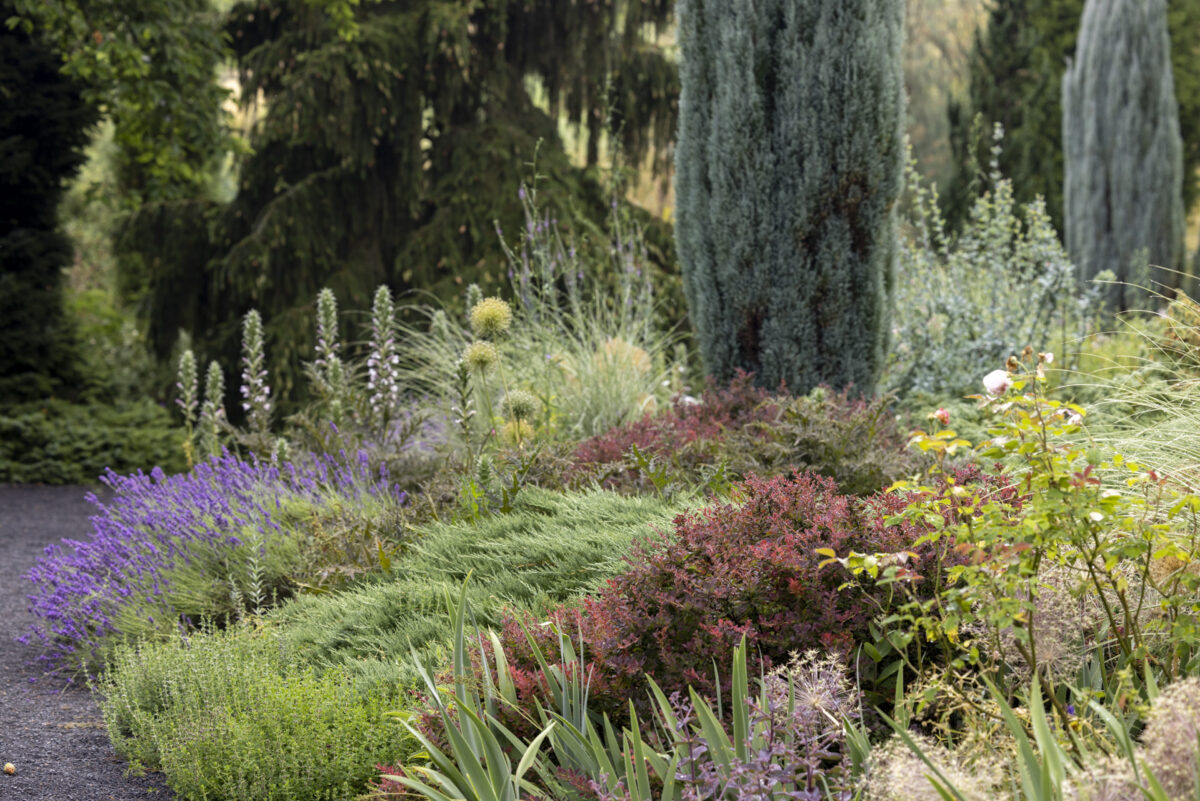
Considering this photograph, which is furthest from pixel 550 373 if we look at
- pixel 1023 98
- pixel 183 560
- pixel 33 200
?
pixel 1023 98

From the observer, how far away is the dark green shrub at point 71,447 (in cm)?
796

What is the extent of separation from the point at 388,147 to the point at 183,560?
258 inches

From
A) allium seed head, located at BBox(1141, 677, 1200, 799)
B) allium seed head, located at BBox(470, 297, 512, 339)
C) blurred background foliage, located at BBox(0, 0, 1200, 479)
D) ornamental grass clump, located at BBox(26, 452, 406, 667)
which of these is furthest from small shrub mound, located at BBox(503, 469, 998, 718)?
blurred background foliage, located at BBox(0, 0, 1200, 479)

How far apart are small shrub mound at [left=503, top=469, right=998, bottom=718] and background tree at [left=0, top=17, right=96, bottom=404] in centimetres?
799

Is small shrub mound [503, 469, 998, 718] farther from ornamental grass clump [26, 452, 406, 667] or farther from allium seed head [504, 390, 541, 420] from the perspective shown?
allium seed head [504, 390, 541, 420]

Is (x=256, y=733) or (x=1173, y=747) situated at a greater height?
(x=1173, y=747)

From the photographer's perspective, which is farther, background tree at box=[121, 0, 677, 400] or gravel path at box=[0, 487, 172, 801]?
background tree at box=[121, 0, 677, 400]

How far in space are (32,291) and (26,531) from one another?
3.50 meters

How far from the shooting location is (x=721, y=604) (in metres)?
2.20

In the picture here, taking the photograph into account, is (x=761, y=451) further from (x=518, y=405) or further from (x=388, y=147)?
(x=388, y=147)

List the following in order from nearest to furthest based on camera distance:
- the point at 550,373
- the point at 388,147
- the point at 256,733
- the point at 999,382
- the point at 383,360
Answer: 1. the point at 999,382
2. the point at 256,733
3. the point at 383,360
4. the point at 550,373
5. the point at 388,147

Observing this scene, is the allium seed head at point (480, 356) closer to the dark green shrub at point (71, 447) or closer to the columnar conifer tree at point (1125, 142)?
the dark green shrub at point (71, 447)

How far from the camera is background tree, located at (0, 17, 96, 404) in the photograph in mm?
8547

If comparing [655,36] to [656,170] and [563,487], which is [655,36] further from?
[563,487]
